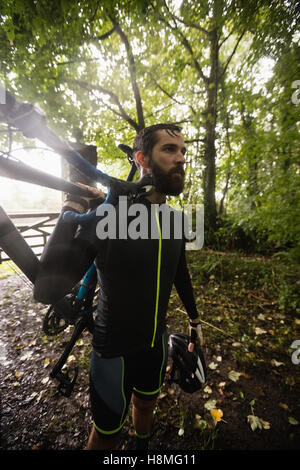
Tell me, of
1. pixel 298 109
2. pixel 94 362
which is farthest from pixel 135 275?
pixel 298 109

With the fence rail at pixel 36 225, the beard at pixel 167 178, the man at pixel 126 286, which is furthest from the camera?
the fence rail at pixel 36 225

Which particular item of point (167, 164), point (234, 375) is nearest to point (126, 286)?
point (167, 164)

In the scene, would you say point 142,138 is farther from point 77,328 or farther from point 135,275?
point 77,328

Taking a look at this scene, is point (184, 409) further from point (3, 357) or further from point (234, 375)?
point (3, 357)

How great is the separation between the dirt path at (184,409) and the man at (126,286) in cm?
140

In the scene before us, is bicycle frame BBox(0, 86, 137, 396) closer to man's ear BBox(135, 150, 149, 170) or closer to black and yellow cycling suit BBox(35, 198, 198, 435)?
black and yellow cycling suit BBox(35, 198, 198, 435)

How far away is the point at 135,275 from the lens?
4.59ft

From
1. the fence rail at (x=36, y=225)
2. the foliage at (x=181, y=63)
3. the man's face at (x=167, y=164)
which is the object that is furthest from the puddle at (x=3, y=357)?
the foliage at (x=181, y=63)

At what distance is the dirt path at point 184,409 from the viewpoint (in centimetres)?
225

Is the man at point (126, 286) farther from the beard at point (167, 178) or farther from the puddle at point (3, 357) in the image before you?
the puddle at point (3, 357)

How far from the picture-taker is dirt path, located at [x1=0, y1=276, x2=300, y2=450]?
2.25m
